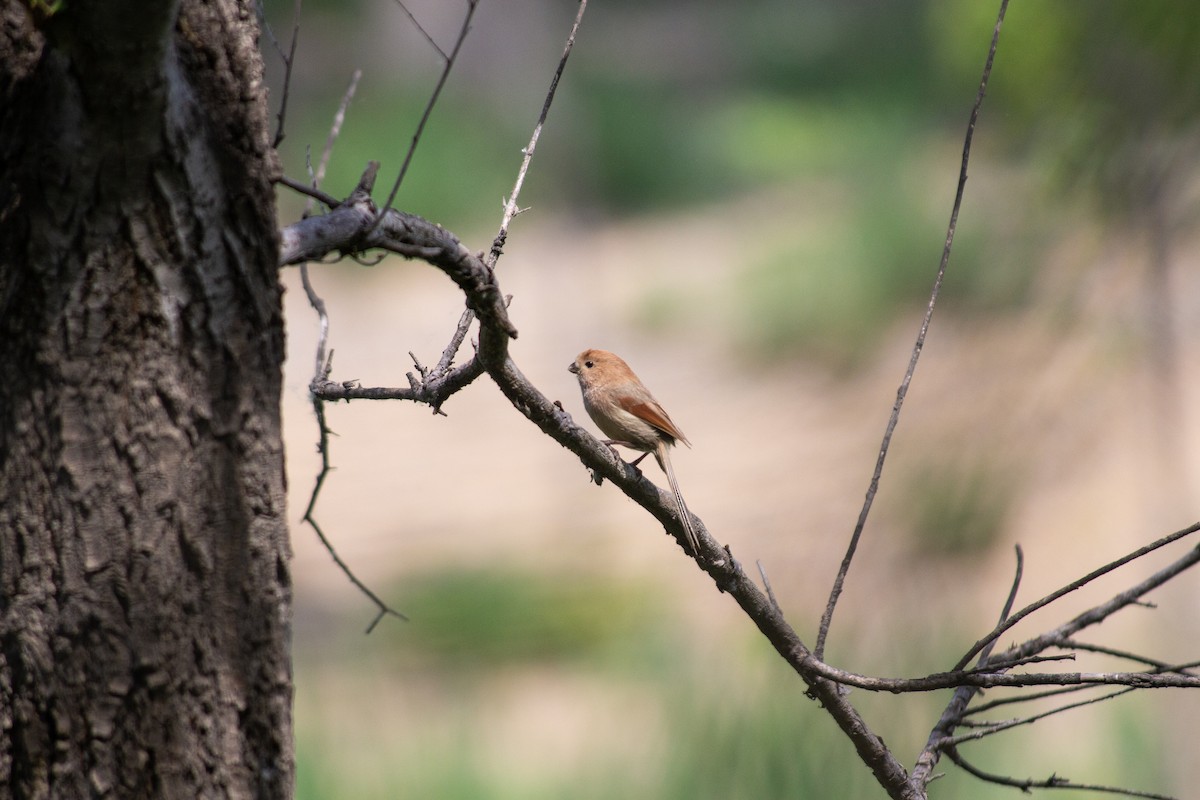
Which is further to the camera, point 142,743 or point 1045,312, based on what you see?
point 1045,312

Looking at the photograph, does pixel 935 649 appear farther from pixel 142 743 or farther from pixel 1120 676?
pixel 142 743

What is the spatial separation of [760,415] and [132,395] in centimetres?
1046

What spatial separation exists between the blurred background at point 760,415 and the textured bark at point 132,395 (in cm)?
69

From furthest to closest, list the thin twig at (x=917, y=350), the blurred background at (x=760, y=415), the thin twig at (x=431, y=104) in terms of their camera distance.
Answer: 1. the blurred background at (x=760, y=415)
2. the thin twig at (x=917, y=350)
3. the thin twig at (x=431, y=104)

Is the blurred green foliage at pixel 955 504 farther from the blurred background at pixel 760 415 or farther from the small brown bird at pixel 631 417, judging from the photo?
the small brown bird at pixel 631 417

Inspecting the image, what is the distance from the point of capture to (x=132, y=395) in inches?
49.1

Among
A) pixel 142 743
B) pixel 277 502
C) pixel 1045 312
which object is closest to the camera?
pixel 142 743

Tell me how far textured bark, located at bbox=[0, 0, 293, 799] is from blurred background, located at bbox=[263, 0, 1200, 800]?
0.69 meters

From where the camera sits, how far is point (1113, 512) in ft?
24.0

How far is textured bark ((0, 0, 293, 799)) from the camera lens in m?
1.19

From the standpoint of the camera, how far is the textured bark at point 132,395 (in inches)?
46.8

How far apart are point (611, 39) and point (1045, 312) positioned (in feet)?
71.8

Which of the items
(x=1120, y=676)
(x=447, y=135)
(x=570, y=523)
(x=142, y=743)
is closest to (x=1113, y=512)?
(x=570, y=523)

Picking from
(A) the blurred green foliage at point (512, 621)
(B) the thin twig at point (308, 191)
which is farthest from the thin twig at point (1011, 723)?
(A) the blurred green foliage at point (512, 621)
